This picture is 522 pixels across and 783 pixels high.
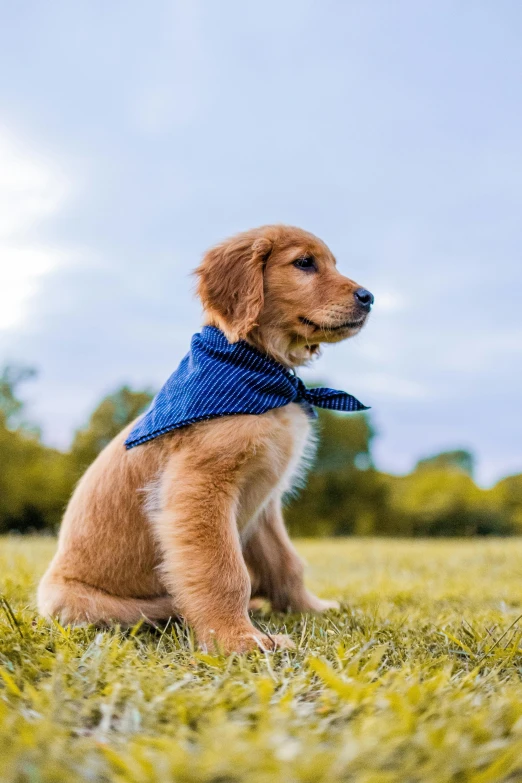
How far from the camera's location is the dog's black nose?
134 inches

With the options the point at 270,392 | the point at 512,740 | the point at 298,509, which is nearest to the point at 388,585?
the point at 270,392

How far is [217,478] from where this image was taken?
298 cm

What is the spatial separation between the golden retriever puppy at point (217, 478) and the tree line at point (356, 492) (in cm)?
1941

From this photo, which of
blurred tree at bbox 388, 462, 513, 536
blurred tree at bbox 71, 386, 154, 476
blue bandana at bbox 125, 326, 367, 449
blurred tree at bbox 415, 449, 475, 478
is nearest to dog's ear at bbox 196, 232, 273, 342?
blue bandana at bbox 125, 326, 367, 449

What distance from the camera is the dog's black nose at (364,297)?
3402mm

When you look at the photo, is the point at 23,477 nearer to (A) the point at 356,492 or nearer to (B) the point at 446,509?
(A) the point at 356,492

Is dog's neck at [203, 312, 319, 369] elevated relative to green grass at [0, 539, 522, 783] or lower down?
elevated

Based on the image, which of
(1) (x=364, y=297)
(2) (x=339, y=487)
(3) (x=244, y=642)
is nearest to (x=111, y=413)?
(2) (x=339, y=487)

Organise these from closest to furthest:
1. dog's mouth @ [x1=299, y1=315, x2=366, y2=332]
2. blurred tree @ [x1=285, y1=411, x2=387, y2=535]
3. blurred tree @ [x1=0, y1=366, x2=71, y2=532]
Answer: dog's mouth @ [x1=299, y1=315, x2=366, y2=332], blurred tree @ [x1=0, y1=366, x2=71, y2=532], blurred tree @ [x1=285, y1=411, x2=387, y2=535]

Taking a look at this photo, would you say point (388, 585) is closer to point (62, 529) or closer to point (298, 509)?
point (62, 529)

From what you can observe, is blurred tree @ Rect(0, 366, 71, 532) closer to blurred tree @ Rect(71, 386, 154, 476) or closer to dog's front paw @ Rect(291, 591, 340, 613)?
blurred tree @ Rect(71, 386, 154, 476)

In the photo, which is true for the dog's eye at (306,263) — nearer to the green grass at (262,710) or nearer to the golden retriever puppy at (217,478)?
the golden retriever puppy at (217,478)

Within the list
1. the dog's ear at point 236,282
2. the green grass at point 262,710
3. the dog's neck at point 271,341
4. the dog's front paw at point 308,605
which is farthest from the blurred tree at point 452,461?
the green grass at point 262,710

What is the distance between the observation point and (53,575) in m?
3.31
